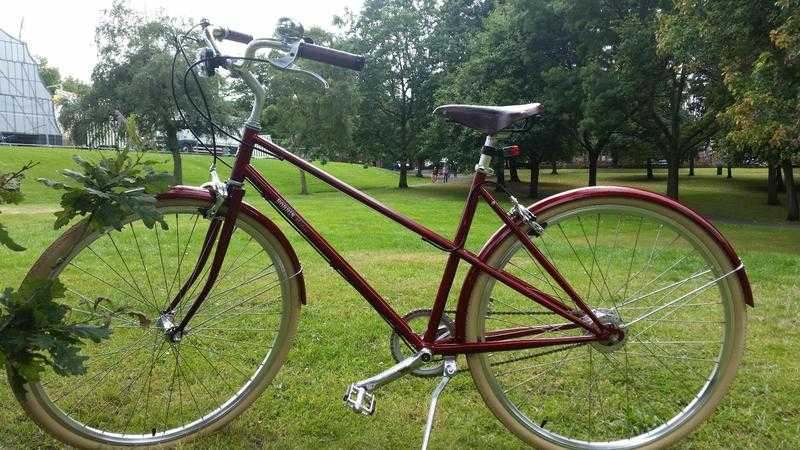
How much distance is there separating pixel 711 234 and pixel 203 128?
7.19 feet

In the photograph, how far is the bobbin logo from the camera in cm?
237

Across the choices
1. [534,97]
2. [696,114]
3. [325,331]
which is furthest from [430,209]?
[325,331]

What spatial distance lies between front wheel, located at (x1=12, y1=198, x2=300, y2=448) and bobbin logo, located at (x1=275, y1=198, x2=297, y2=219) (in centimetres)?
16

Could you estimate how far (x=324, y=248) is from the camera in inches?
95.2

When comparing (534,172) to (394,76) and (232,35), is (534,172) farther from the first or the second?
(232,35)

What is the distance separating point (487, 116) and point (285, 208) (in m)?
0.88

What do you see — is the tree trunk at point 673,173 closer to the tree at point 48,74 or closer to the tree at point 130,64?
the tree at point 130,64

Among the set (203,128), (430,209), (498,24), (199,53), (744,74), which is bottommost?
(430,209)

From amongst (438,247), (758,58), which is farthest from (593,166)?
(438,247)

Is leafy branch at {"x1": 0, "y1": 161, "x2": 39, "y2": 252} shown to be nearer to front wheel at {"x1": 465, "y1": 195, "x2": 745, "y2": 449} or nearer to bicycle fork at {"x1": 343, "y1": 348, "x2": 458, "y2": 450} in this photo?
bicycle fork at {"x1": 343, "y1": 348, "x2": 458, "y2": 450}

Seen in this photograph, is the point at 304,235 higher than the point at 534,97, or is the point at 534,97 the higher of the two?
the point at 534,97

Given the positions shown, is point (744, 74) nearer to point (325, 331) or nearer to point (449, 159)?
point (325, 331)

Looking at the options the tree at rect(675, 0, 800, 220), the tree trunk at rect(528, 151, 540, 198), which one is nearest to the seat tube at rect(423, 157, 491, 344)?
the tree at rect(675, 0, 800, 220)

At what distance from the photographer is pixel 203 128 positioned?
8.74ft
